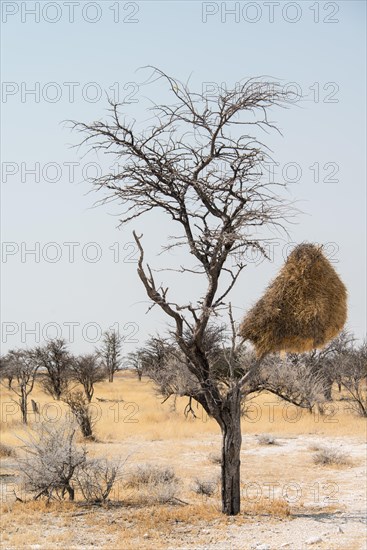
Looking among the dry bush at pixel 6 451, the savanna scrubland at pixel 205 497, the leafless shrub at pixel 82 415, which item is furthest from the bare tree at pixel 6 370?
the dry bush at pixel 6 451

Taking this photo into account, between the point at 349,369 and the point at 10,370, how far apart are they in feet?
58.5

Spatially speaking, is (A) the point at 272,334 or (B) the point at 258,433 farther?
(B) the point at 258,433

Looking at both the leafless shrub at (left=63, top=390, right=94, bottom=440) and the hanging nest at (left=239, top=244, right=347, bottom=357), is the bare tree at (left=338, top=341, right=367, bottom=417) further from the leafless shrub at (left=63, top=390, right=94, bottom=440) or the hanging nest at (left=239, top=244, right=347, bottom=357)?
the hanging nest at (left=239, top=244, right=347, bottom=357)

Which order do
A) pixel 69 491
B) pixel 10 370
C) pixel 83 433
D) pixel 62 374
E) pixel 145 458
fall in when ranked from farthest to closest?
pixel 62 374
pixel 10 370
pixel 83 433
pixel 145 458
pixel 69 491

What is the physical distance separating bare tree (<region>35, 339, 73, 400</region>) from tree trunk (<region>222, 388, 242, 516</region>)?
28.2 metres

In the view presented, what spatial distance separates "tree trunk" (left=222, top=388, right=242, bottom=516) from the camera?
12000mm

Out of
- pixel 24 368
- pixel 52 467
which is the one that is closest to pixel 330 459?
pixel 52 467

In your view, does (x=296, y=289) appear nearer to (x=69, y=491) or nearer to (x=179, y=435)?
(x=69, y=491)

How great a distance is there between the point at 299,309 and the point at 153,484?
4.97 metres

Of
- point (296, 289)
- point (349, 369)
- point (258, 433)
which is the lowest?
point (258, 433)

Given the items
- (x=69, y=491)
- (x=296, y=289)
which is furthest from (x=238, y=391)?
(x=69, y=491)

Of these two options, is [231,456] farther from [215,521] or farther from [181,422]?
[181,422]

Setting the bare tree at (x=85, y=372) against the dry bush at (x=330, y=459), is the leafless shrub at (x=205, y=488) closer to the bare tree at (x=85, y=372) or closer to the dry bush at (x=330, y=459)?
the dry bush at (x=330, y=459)

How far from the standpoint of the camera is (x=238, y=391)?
12.2 m
